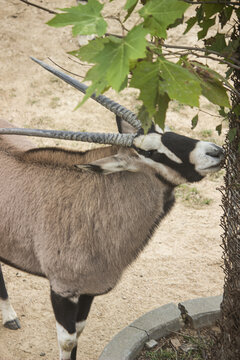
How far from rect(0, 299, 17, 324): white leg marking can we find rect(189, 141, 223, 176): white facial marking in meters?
2.81

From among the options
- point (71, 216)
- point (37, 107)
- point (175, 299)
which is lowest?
point (37, 107)

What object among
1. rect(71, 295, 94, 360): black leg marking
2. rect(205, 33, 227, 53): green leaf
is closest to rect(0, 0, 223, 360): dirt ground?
rect(71, 295, 94, 360): black leg marking

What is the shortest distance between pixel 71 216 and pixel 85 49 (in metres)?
2.19

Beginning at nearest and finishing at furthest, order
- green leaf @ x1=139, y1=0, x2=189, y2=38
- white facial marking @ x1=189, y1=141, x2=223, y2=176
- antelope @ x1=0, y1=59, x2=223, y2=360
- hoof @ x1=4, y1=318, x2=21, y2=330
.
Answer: green leaf @ x1=139, y1=0, x2=189, y2=38 < white facial marking @ x1=189, y1=141, x2=223, y2=176 < antelope @ x1=0, y1=59, x2=223, y2=360 < hoof @ x1=4, y1=318, x2=21, y2=330

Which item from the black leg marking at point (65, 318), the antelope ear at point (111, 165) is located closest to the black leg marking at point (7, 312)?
the black leg marking at point (65, 318)

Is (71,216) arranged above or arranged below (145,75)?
below

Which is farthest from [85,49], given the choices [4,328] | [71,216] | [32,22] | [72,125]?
[32,22]

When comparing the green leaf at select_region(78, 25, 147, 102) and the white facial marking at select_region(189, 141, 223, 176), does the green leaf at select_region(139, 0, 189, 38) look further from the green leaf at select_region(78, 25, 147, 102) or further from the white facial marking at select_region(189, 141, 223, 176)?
the white facial marking at select_region(189, 141, 223, 176)

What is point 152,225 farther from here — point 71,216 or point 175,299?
point 175,299

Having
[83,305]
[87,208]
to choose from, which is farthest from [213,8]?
[83,305]

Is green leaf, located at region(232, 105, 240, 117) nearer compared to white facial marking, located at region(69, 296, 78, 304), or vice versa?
green leaf, located at region(232, 105, 240, 117)

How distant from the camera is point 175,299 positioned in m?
5.41

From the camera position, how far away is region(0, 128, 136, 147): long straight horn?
310 centimetres

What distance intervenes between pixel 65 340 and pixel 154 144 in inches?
71.9
